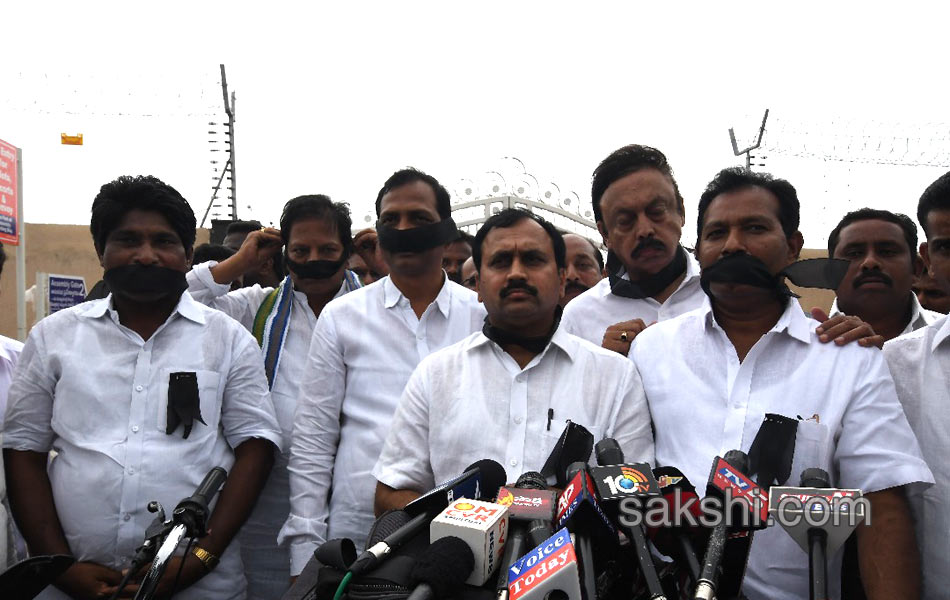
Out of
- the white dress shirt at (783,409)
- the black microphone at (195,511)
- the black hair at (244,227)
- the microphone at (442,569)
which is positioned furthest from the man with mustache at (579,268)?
the microphone at (442,569)

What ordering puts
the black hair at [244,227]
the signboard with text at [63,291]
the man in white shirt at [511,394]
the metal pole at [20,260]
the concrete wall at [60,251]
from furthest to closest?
the concrete wall at [60,251] → the signboard with text at [63,291] → the metal pole at [20,260] → the black hair at [244,227] → the man in white shirt at [511,394]

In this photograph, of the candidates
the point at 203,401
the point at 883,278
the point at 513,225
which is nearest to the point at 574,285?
the point at 883,278

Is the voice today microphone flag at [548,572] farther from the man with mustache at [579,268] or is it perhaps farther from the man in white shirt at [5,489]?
the man with mustache at [579,268]

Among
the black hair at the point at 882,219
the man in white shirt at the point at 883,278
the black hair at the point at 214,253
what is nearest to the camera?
the man in white shirt at the point at 883,278

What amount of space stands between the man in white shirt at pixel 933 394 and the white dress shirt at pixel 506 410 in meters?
0.76

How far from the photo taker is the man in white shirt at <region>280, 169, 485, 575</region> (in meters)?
2.72

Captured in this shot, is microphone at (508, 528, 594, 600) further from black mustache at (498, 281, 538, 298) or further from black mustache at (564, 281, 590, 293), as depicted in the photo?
black mustache at (564, 281, 590, 293)

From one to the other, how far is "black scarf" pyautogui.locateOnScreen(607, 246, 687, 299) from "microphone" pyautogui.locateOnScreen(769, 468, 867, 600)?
1.67 m

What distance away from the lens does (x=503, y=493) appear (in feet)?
4.91

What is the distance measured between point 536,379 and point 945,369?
1190mm

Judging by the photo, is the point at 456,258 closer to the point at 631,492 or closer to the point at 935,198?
the point at 935,198

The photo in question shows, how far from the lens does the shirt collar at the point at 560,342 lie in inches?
92.4

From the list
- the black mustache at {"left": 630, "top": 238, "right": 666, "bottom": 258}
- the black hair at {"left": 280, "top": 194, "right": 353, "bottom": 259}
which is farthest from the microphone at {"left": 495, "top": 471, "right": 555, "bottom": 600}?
the black hair at {"left": 280, "top": 194, "right": 353, "bottom": 259}

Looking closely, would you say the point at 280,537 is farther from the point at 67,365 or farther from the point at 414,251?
the point at 414,251
